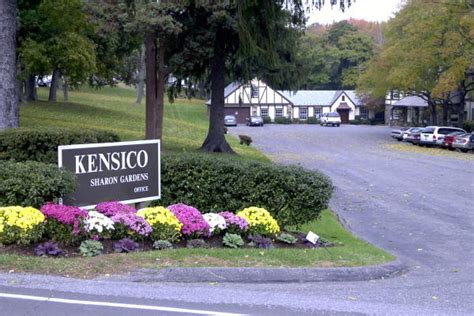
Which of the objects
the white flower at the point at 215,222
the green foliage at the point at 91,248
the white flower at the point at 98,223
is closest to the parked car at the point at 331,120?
the white flower at the point at 215,222

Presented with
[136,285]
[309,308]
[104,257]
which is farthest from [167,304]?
[104,257]

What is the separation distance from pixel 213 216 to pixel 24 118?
31.0 m

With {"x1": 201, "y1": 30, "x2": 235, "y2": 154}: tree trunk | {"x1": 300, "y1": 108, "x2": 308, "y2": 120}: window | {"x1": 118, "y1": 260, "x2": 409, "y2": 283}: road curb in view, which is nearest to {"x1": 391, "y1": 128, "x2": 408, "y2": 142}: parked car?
{"x1": 201, "y1": 30, "x2": 235, "y2": 154}: tree trunk

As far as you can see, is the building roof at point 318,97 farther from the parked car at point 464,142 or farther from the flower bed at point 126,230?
the flower bed at point 126,230

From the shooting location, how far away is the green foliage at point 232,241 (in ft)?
34.2

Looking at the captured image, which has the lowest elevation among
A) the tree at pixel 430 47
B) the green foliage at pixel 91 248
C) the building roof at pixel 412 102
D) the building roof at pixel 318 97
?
the green foliage at pixel 91 248

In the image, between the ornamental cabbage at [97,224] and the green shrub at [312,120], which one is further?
the green shrub at [312,120]

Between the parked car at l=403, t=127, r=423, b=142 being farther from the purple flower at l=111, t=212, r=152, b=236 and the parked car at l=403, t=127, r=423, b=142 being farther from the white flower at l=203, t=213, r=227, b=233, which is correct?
the purple flower at l=111, t=212, r=152, b=236

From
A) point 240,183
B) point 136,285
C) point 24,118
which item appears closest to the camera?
point 136,285

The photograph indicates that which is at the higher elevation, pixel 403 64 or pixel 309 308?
pixel 403 64

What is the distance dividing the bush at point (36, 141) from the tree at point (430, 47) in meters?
36.0

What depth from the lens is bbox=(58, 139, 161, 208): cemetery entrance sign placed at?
10.8 m

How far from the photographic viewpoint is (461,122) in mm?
61562

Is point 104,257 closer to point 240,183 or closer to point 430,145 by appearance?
point 240,183
